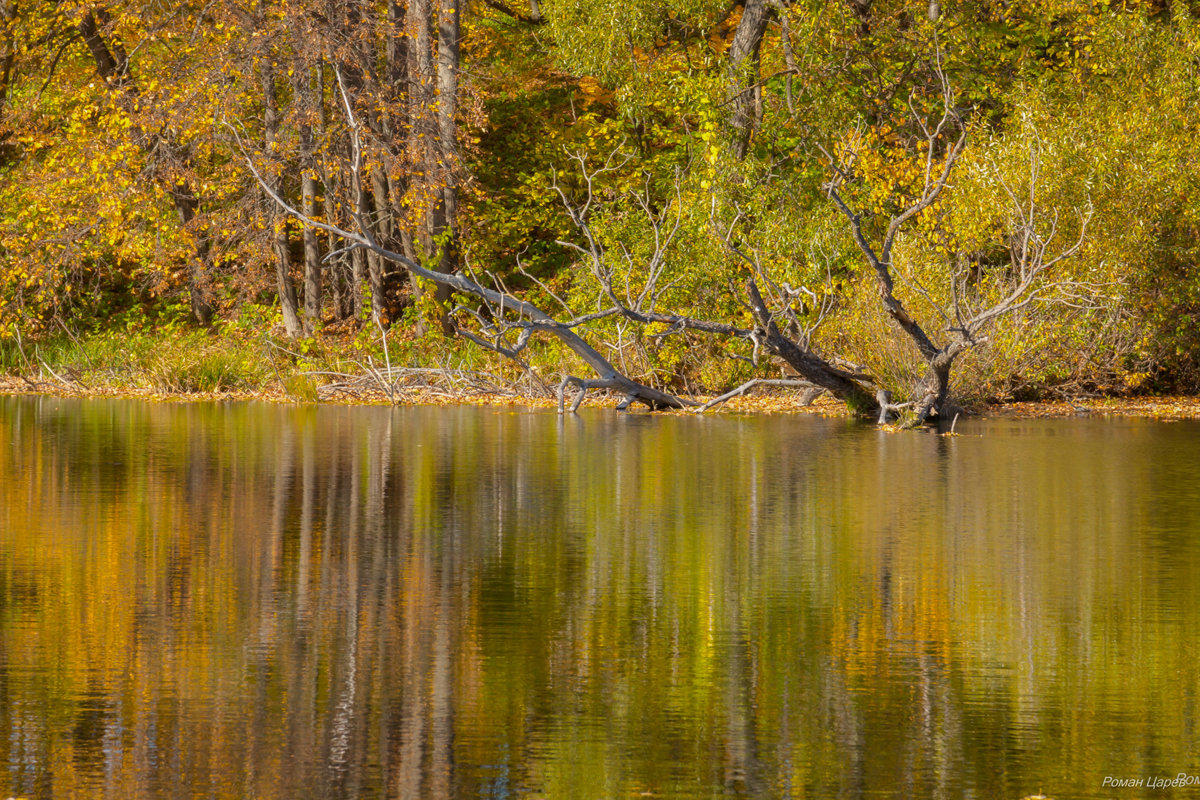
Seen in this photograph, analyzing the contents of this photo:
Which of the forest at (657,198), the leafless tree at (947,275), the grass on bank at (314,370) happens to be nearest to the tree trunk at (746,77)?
the forest at (657,198)

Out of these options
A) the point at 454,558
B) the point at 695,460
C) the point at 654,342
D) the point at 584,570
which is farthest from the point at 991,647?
the point at 654,342

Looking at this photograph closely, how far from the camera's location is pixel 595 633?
23.2ft

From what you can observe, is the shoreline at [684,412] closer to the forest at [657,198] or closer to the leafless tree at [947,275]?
the forest at [657,198]

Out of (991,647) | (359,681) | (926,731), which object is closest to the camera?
(926,731)

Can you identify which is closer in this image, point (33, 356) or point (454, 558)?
point (454, 558)

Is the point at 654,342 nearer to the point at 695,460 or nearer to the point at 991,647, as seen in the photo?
the point at 695,460

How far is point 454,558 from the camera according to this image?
9273 millimetres

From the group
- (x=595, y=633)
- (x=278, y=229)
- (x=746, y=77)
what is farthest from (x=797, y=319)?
(x=595, y=633)

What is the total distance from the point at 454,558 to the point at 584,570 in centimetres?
90

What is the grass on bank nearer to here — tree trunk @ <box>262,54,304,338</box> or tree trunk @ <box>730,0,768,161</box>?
tree trunk @ <box>262,54,304,338</box>

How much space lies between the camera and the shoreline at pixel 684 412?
23562 millimetres

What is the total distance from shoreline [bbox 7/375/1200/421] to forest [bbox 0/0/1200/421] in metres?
0.33

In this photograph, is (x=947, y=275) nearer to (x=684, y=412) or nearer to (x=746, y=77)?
(x=684, y=412)

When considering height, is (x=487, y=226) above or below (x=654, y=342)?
above
